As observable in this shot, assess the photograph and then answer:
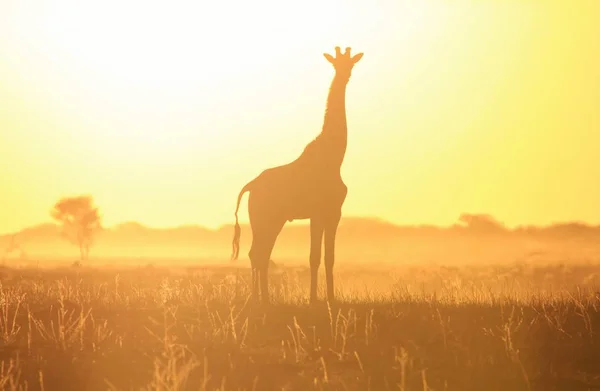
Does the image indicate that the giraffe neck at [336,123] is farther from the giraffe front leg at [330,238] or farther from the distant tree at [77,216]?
the distant tree at [77,216]

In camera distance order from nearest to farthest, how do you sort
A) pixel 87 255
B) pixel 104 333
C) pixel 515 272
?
pixel 104 333 → pixel 515 272 → pixel 87 255

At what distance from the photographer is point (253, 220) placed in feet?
45.4

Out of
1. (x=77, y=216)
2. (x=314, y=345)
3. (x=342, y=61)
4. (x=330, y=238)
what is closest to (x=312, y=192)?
(x=330, y=238)

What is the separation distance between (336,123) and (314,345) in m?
5.42

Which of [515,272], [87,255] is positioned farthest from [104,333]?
[87,255]

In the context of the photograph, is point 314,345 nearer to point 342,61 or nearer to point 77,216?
point 342,61

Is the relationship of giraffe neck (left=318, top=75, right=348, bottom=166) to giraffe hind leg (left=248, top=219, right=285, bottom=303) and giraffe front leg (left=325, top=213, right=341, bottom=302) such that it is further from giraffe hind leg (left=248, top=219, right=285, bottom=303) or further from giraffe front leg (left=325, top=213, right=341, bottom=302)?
giraffe hind leg (left=248, top=219, right=285, bottom=303)

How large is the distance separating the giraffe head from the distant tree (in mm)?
69480

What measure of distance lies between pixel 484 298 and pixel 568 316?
2025mm

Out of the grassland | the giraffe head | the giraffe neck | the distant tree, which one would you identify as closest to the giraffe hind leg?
the grassland

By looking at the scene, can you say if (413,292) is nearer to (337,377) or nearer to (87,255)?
(337,377)

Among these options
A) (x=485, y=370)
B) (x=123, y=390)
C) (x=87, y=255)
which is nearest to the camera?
(x=123, y=390)

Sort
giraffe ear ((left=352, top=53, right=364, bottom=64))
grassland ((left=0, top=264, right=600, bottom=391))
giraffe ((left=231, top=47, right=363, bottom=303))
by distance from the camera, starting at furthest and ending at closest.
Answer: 1. giraffe ear ((left=352, top=53, right=364, bottom=64))
2. giraffe ((left=231, top=47, right=363, bottom=303))
3. grassland ((left=0, top=264, right=600, bottom=391))

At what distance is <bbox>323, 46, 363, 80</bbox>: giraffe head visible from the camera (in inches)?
535
